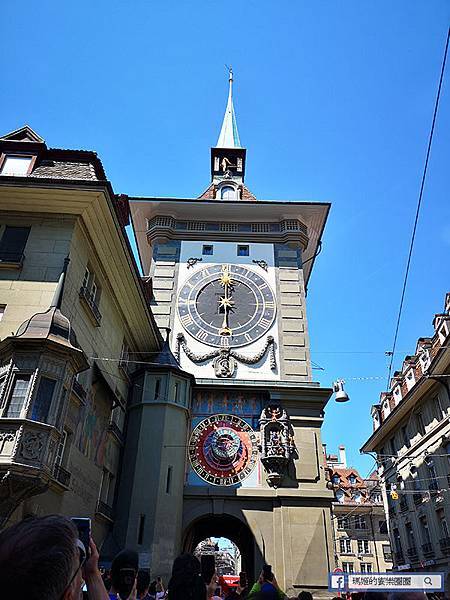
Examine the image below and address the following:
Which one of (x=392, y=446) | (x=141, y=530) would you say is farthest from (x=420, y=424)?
(x=141, y=530)

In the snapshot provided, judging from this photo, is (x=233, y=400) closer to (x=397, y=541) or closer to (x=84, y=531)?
(x=84, y=531)

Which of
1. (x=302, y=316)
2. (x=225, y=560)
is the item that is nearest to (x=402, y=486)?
(x=302, y=316)

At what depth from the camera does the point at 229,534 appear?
23438 millimetres

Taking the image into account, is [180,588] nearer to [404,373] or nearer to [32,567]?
[32,567]

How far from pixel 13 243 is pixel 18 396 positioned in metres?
4.75

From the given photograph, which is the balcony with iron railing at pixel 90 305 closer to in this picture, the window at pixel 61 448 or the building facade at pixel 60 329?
the building facade at pixel 60 329

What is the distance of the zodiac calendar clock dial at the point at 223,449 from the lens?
62.5ft

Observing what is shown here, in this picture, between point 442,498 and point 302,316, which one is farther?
point 442,498

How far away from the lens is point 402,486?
3362 centimetres

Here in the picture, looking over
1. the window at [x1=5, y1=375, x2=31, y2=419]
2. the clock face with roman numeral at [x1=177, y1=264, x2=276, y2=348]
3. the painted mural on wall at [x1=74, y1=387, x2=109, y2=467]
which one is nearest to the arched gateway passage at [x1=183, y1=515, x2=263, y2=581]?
the painted mural on wall at [x1=74, y1=387, x2=109, y2=467]

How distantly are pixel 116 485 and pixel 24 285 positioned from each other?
8.56m

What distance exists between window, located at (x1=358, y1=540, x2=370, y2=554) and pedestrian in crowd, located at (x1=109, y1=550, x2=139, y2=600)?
169 feet

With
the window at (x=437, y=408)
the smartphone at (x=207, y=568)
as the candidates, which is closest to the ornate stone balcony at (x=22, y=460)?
the smartphone at (x=207, y=568)

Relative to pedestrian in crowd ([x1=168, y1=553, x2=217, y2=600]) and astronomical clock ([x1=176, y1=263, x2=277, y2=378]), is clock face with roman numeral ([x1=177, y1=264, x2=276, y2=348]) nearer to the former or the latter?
astronomical clock ([x1=176, y1=263, x2=277, y2=378])
